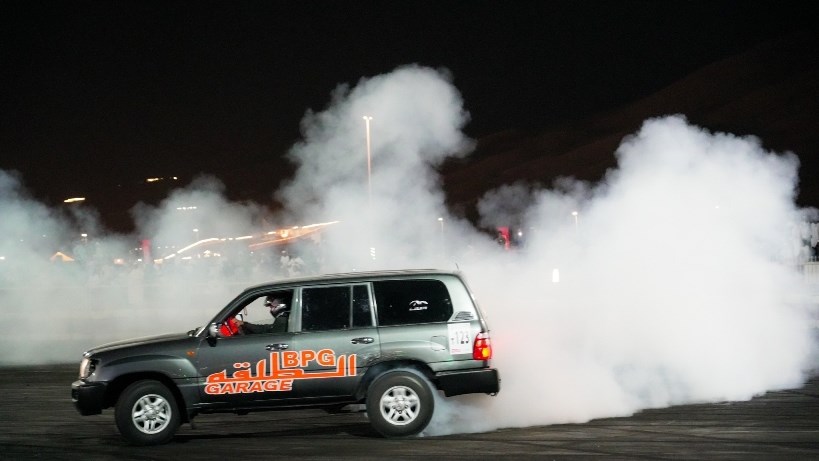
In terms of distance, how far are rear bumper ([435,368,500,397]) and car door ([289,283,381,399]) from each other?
72cm

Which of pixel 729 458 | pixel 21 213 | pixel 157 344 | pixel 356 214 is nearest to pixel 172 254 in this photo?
pixel 21 213

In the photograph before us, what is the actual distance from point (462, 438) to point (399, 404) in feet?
2.31

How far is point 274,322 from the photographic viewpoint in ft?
31.6

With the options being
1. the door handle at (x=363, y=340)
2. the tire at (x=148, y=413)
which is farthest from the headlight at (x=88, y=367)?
the door handle at (x=363, y=340)

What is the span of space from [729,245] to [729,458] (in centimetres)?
610

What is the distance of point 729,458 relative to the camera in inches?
317

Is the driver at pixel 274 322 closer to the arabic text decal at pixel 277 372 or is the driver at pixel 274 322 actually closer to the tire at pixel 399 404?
the arabic text decal at pixel 277 372

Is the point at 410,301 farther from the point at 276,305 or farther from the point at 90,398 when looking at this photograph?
the point at 90,398

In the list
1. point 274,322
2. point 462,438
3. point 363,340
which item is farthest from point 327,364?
point 462,438

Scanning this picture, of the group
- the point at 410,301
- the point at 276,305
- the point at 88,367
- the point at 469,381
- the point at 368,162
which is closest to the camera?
the point at 469,381

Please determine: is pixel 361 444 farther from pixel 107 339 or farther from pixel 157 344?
pixel 107 339

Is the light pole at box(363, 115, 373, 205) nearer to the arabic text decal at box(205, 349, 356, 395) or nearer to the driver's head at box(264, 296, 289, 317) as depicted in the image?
the driver's head at box(264, 296, 289, 317)

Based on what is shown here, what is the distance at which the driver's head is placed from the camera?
381 inches

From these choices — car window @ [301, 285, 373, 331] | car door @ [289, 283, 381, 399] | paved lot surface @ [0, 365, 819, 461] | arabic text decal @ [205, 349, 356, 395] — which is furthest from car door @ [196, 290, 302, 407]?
paved lot surface @ [0, 365, 819, 461]
